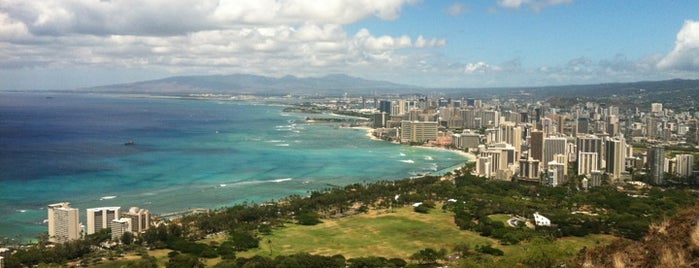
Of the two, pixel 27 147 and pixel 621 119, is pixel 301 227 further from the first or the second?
pixel 621 119

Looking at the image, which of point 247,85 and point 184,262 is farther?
point 247,85

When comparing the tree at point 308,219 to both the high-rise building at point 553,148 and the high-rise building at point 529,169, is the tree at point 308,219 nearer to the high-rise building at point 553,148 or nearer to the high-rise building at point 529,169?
the high-rise building at point 529,169

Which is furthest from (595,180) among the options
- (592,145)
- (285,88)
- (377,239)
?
(285,88)

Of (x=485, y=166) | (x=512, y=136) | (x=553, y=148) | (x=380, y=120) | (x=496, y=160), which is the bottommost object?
(x=485, y=166)

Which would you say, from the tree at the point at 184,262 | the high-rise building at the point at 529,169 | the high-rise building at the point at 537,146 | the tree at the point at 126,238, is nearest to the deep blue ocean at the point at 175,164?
the tree at the point at 126,238

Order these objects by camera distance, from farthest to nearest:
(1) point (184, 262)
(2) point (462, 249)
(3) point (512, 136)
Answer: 1. (3) point (512, 136)
2. (2) point (462, 249)
3. (1) point (184, 262)

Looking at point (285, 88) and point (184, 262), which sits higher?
point (285, 88)

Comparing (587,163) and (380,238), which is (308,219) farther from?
(587,163)
